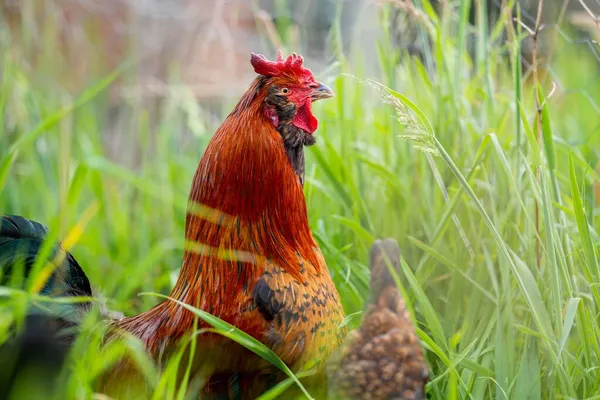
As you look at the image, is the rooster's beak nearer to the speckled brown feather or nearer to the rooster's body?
the rooster's body

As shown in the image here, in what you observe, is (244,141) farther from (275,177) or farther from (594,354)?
(594,354)

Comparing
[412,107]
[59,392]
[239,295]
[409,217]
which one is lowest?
[59,392]

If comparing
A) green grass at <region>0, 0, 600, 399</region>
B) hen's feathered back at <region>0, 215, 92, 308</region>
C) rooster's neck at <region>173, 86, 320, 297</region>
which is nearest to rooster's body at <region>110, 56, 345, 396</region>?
rooster's neck at <region>173, 86, 320, 297</region>

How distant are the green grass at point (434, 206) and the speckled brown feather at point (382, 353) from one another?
162 mm

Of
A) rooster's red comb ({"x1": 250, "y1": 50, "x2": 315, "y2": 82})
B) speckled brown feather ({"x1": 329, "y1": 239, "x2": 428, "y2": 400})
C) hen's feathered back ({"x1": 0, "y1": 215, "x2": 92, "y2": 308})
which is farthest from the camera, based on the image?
hen's feathered back ({"x1": 0, "y1": 215, "x2": 92, "y2": 308})

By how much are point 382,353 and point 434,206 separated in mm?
1173

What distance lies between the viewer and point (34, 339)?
1591mm

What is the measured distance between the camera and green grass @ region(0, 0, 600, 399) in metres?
1.82

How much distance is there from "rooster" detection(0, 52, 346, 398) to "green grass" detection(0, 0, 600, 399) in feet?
0.52

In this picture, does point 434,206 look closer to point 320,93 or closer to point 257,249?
point 320,93

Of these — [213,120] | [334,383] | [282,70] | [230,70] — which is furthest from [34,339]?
[230,70]

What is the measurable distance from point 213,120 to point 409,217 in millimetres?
2642

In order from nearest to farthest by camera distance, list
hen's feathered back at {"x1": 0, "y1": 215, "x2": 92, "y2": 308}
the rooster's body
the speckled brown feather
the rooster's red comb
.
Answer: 1. the speckled brown feather
2. the rooster's body
3. the rooster's red comb
4. hen's feathered back at {"x1": 0, "y1": 215, "x2": 92, "y2": 308}

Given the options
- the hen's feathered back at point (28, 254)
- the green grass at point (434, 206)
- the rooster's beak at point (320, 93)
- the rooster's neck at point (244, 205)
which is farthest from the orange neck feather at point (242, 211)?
the hen's feathered back at point (28, 254)
